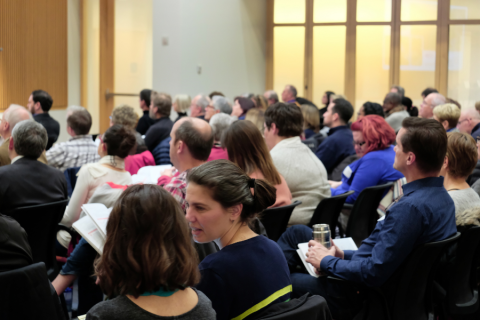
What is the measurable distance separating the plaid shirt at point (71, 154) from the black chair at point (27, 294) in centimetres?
279

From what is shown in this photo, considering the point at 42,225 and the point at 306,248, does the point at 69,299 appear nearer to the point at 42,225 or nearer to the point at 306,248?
the point at 42,225

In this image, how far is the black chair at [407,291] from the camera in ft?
7.35

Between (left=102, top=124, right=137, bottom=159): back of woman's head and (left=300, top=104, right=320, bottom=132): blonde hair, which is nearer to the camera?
(left=102, top=124, right=137, bottom=159): back of woman's head

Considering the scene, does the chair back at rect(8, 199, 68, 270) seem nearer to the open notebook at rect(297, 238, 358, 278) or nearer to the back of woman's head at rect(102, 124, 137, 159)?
the back of woman's head at rect(102, 124, 137, 159)

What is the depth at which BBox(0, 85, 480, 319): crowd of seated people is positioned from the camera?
4.48ft

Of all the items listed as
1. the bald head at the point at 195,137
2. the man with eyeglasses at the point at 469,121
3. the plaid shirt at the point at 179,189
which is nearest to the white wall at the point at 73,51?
the man with eyeglasses at the point at 469,121

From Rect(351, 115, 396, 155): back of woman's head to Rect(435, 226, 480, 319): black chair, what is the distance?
1.42 m

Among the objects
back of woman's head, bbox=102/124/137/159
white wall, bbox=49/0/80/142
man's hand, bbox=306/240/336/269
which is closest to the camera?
man's hand, bbox=306/240/336/269

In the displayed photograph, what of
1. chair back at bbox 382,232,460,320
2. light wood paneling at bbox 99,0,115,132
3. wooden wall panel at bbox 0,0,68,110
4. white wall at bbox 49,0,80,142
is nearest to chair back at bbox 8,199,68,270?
chair back at bbox 382,232,460,320

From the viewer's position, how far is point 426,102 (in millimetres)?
7188

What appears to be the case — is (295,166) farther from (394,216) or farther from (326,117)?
(326,117)

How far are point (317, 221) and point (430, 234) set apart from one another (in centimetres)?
126

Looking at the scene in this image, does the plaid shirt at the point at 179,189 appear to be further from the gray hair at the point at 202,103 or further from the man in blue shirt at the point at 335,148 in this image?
the gray hair at the point at 202,103

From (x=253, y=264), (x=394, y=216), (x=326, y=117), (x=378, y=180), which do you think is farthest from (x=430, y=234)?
(x=326, y=117)
